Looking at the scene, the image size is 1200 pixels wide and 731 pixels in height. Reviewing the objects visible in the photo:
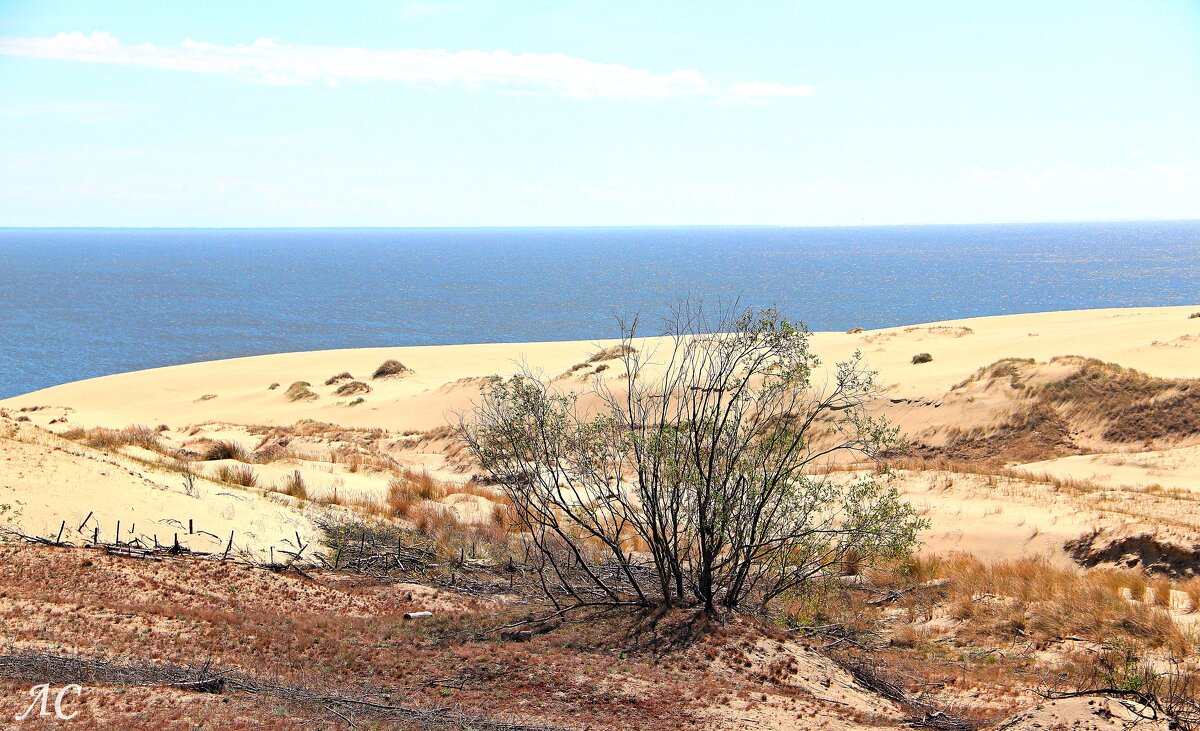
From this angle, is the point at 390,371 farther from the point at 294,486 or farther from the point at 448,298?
the point at 448,298

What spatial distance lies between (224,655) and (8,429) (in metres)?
11.1

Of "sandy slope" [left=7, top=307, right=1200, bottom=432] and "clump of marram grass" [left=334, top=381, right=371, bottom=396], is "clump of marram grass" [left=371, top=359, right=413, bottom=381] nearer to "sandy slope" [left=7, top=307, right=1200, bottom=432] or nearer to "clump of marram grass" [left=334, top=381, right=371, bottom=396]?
"sandy slope" [left=7, top=307, right=1200, bottom=432]

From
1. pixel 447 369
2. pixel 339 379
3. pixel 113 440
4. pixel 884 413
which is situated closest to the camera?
pixel 113 440

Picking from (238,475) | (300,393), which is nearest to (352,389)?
(300,393)

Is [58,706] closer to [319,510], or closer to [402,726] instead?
[402,726]

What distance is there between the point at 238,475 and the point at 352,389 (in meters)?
21.7

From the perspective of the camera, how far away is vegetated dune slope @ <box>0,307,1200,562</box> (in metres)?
14.2

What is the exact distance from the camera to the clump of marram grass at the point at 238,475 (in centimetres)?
1695

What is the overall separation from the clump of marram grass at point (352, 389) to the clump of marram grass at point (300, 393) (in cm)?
100

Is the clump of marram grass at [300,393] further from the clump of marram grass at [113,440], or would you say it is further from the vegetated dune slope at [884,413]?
the clump of marram grass at [113,440]

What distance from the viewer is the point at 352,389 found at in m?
38.7

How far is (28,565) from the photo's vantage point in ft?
34.1

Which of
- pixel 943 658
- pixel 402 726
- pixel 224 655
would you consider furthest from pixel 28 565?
pixel 943 658
